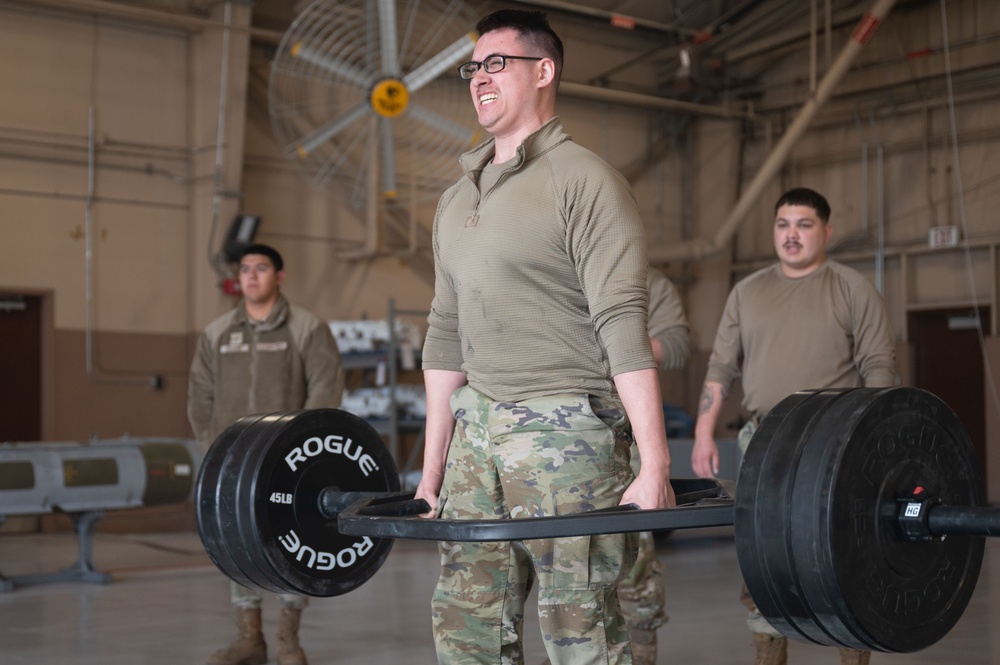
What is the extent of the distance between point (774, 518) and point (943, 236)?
939 centimetres

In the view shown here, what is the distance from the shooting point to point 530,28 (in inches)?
89.0

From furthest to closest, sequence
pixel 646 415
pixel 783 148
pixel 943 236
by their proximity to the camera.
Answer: pixel 783 148
pixel 943 236
pixel 646 415

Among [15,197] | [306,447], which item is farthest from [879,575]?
[15,197]

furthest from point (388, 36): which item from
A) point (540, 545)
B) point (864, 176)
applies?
point (540, 545)

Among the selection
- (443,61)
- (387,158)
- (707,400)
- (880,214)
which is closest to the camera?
(707,400)

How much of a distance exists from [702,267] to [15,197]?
696 cm

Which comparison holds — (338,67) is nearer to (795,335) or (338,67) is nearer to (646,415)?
(795,335)

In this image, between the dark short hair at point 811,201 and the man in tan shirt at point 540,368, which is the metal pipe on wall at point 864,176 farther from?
the man in tan shirt at point 540,368

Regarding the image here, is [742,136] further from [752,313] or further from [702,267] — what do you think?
[752,313]

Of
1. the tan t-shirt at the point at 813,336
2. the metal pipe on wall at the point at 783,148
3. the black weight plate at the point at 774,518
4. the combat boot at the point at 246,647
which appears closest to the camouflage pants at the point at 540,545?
the black weight plate at the point at 774,518

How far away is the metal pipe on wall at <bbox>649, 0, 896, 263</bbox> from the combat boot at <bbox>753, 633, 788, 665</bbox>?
A: 795cm

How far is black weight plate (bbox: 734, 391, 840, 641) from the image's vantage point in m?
1.91

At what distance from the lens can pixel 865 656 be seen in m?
3.27

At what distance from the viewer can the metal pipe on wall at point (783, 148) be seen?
10.1 metres
